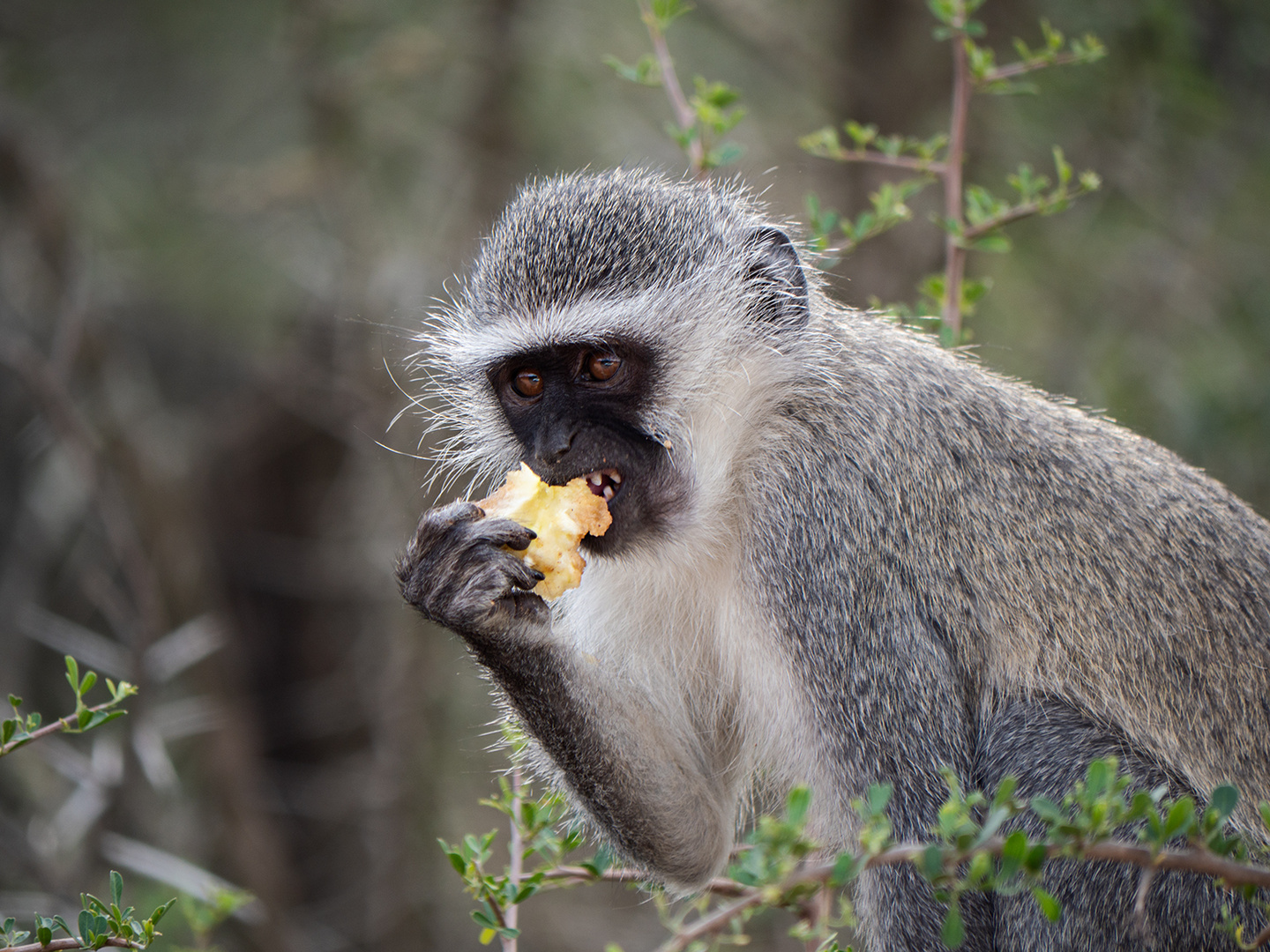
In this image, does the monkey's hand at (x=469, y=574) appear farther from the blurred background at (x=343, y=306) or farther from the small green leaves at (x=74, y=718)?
the blurred background at (x=343, y=306)

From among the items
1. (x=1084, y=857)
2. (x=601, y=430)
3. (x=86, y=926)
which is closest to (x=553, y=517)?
(x=601, y=430)

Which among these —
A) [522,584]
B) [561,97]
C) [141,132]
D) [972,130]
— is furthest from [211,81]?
[522,584]

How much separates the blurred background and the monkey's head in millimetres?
813

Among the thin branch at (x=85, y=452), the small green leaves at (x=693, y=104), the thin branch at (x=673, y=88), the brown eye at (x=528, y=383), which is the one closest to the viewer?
the brown eye at (x=528, y=383)

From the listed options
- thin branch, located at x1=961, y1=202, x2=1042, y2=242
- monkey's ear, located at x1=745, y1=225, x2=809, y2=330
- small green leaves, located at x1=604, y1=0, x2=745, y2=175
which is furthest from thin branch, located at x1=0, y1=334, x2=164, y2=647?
thin branch, located at x1=961, y1=202, x2=1042, y2=242

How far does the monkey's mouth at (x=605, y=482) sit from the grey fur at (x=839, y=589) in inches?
6.3

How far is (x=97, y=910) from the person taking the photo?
81.3 inches

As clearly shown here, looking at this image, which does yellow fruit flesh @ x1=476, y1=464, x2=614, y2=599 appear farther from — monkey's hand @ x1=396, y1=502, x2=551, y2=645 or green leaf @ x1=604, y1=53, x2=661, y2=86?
green leaf @ x1=604, y1=53, x2=661, y2=86

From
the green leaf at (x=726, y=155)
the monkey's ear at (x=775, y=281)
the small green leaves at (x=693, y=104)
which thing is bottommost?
the monkey's ear at (x=775, y=281)

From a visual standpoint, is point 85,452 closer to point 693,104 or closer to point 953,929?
point 693,104

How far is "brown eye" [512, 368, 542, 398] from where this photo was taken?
316 centimetres

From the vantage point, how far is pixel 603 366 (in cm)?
312

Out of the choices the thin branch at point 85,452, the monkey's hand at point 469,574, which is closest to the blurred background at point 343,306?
the thin branch at point 85,452

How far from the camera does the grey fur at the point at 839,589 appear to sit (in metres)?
2.84
